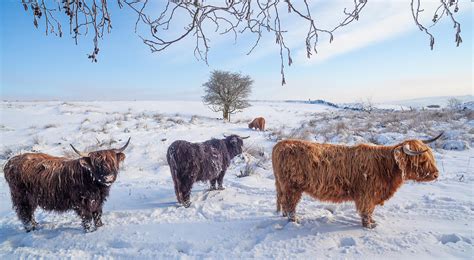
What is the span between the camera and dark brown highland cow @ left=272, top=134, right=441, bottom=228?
317 cm

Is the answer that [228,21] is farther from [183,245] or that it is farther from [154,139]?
[154,139]

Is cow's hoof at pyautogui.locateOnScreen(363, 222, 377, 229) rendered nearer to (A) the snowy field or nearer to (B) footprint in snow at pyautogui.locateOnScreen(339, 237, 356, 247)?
(A) the snowy field

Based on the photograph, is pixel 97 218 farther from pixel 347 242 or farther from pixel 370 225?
pixel 370 225

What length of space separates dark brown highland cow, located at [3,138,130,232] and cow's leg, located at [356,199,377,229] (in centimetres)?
292

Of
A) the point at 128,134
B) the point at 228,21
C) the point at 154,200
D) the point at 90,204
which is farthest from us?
the point at 128,134

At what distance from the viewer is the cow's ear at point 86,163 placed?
3566mm

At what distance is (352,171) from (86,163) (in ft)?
10.3

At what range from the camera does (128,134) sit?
36.6 ft

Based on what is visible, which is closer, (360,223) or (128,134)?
(360,223)

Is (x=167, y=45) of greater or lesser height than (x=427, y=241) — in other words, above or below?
above

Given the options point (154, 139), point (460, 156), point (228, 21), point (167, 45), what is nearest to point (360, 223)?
point (228, 21)

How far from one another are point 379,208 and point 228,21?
10.4ft

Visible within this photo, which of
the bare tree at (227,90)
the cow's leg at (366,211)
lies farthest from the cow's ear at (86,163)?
the bare tree at (227,90)

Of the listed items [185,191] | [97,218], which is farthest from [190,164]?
[97,218]
